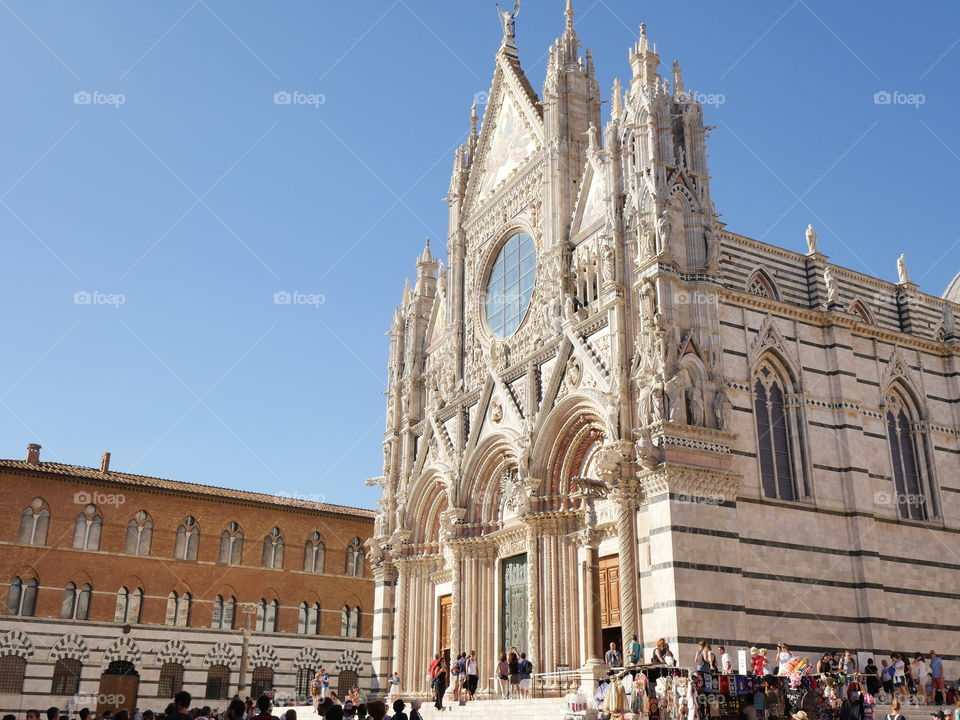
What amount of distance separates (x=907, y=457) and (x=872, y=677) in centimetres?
612

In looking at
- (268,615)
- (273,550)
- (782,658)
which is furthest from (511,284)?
(268,615)

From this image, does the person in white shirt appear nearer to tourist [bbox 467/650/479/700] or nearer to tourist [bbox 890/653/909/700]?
tourist [bbox 890/653/909/700]

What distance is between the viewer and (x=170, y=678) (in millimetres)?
33500

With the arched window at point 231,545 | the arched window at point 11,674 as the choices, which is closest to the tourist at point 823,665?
the arched window at point 231,545

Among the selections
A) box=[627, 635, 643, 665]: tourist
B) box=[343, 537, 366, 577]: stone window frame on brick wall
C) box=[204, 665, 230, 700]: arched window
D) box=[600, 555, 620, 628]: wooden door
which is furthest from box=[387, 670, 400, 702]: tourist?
box=[343, 537, 366, 577]: stone window frame on brick wall

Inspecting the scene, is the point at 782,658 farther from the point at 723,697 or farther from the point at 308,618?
the point at 308,618

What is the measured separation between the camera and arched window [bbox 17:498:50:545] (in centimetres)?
3231

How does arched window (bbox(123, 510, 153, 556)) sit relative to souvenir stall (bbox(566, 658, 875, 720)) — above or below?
above

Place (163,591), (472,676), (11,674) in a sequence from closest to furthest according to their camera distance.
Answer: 1. (472,676)
2. (11,674)
3. (163,591)

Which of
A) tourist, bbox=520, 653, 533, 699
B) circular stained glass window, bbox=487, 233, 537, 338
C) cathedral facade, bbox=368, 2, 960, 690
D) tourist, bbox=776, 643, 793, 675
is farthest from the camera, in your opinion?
circular stained glass window, bbox=487, 233, 537, 338

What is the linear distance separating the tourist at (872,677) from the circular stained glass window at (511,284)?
11.5 metres

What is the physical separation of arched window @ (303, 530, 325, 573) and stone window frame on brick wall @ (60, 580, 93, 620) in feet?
27.2

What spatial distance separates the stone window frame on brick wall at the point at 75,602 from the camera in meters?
32.3

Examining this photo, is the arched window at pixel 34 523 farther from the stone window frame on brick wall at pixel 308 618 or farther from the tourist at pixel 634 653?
the tourist at pixel 634 653
